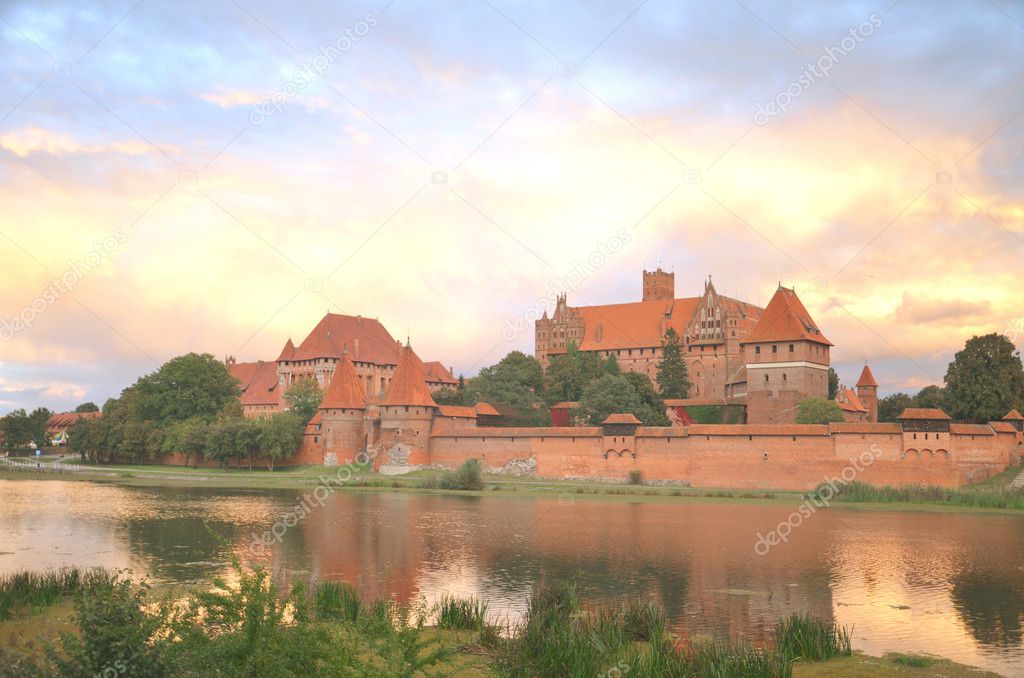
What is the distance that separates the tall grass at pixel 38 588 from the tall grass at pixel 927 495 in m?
25.0

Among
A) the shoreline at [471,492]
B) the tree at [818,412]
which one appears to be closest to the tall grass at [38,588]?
the shoreline at [471,492]

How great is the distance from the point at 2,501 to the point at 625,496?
18.8m

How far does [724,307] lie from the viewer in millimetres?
58531

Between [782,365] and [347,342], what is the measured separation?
26.9m

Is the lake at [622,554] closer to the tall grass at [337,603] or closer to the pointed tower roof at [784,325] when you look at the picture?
the tall grass at [337,603]

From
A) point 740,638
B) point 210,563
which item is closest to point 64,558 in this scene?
point 210,563

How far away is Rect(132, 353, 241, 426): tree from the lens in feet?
167

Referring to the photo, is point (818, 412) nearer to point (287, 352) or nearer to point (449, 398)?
point (449, 398)

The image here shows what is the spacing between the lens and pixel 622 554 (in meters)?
18.0

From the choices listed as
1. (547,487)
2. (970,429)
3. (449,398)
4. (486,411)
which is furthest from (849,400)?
(547,487)

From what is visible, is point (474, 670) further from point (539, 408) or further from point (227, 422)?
point (539, 408)

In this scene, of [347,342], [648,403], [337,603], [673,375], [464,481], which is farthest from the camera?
[347,342]

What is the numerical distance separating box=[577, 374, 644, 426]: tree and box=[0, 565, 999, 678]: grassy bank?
32130mm

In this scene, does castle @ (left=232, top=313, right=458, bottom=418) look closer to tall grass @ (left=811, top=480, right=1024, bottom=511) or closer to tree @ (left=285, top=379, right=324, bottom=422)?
tree @ (left=285, top=379, right=324, bottom=422)
